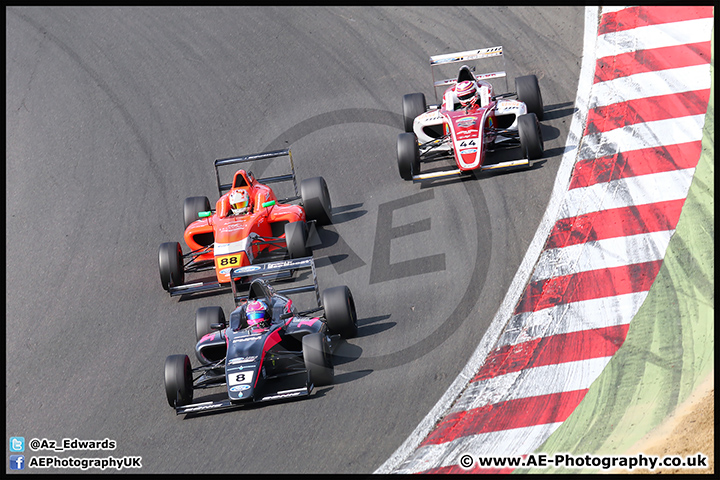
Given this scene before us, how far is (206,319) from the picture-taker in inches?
452

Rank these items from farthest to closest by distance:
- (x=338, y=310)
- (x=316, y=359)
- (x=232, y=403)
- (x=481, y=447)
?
(x=338, y=310) → (x=316, y=359) → (x=232, y=403) → (x=481, y=447)

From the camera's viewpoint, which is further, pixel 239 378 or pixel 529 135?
pixel 529 135

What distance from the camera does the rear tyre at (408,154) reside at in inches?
591

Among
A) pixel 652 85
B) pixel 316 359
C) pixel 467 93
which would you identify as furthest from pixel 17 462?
pixel 652 85

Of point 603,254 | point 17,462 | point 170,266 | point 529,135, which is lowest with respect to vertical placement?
point 17,462

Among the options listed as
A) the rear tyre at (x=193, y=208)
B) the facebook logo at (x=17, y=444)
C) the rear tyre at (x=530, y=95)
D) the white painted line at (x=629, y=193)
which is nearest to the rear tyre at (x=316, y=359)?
the facebook logo at (x=17, y=444)

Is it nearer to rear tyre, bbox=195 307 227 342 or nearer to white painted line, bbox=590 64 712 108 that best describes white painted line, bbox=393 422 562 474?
rear tyre, bbox=195 307 227 342

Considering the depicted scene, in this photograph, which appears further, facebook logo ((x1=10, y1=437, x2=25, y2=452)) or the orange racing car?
the orange racing car

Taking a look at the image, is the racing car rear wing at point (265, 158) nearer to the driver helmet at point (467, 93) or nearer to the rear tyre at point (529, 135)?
the driver helmet at point (467, 93)

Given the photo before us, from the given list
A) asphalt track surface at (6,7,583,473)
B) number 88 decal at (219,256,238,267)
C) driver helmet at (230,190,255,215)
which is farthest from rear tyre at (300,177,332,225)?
number 88 decal at (219,256,238,267)

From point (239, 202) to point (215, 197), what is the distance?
94.3 inches

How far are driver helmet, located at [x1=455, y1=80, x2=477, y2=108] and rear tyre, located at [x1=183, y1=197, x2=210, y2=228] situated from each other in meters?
5.16

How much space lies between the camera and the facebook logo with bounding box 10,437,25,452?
10764 millimetres

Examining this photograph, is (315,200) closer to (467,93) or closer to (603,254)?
(467,93)
